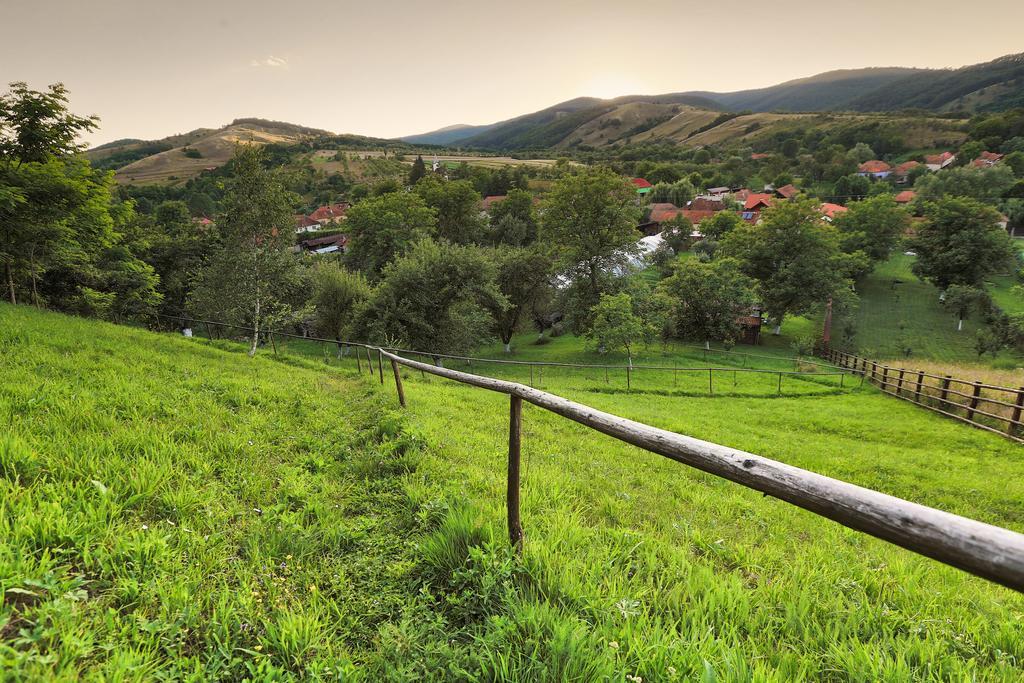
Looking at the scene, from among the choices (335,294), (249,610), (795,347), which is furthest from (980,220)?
(249,610)

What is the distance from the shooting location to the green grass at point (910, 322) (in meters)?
33.2

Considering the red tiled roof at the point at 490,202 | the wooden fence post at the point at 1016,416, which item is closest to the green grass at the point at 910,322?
the wooden fence post at the point at 1016,416

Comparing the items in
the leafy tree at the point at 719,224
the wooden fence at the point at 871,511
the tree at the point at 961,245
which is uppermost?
the leafy tree at the point at 719,224

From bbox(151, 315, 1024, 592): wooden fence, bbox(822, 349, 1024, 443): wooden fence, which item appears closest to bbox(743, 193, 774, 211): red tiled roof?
bbox(822, 349, 1024, 443): wooden fence

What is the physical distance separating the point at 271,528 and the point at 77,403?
11.6ft

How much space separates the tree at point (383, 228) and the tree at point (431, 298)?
592 inches

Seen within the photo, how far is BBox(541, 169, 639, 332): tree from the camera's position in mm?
35312

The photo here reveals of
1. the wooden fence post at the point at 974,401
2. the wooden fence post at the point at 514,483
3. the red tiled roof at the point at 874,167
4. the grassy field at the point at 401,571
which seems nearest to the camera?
the grassy field at the point at 401,571

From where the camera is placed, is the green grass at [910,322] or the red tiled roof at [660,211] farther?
the red tiled roof at [660,211]

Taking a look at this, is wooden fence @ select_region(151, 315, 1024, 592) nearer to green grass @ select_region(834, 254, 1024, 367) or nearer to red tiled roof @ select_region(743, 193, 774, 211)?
green grass @ select_region(834, 254, 1024, 367)

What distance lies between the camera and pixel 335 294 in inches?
1173

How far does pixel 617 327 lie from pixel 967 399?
16.6 metres

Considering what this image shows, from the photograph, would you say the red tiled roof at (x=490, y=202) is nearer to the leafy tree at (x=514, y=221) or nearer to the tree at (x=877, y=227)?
the leafy tree at (x=514, y=221)

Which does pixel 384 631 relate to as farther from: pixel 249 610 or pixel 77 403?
pixel 77 403
